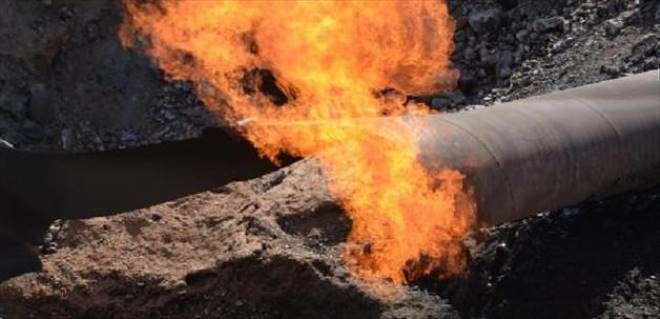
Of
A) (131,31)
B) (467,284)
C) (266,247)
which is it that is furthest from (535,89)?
(131,31)

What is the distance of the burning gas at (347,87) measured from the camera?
4012 millimetres

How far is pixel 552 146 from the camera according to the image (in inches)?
164

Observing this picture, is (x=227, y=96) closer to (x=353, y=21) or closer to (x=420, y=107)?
(x=353, y=21)

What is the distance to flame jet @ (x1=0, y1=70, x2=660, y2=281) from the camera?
374 centimetres

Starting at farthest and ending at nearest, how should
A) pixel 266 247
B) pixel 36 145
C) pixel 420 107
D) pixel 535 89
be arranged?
pixel 36 145
pixel 420 107
pixel 535 89
pixel 266 247

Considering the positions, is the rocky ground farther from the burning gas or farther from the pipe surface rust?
the pipe surface rust

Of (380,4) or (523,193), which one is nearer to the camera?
(523,193)

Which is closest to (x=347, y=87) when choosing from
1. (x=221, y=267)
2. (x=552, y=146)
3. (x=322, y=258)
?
(x=221, y=267)

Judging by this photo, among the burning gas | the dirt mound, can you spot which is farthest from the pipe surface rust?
the dirt mound

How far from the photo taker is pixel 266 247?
4.49 meters

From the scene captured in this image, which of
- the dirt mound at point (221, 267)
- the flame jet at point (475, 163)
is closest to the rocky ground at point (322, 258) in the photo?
the dirt mound at point (221, 267)

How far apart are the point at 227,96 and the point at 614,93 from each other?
19.5 ft

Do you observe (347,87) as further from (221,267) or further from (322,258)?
(322,258)

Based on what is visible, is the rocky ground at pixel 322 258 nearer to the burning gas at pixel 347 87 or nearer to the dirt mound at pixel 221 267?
the dirt mound at pixel 221 267
